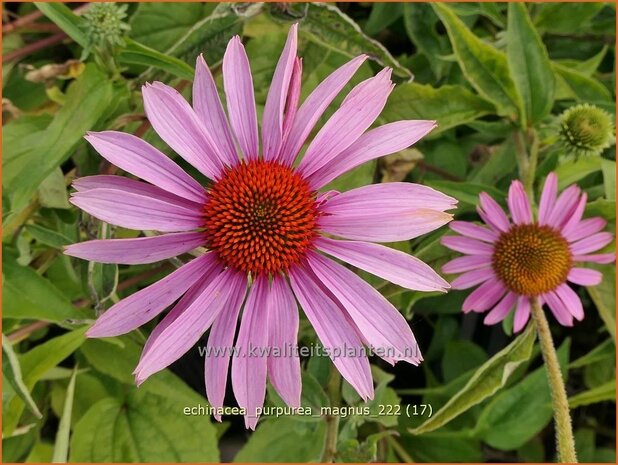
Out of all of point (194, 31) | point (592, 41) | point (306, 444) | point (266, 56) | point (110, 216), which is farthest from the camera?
point (592, 41)

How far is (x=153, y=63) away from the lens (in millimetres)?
784

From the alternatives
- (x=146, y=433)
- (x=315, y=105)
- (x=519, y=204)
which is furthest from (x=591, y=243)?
(x=146, y=433)

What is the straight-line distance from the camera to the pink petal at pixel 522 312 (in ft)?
2.99

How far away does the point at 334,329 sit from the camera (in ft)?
2.19

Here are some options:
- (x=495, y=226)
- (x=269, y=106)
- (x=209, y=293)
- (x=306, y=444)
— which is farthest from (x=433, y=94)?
(x=306, y=444)

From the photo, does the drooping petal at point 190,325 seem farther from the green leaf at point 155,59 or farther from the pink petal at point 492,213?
the pink petal at point 492,213

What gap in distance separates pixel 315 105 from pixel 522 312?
1.59 ft

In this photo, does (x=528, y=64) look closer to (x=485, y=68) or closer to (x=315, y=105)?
(x=485, y=68)

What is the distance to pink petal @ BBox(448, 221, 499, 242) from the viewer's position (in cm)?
87

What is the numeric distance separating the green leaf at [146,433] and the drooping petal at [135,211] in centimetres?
47

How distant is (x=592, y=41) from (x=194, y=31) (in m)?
0.81

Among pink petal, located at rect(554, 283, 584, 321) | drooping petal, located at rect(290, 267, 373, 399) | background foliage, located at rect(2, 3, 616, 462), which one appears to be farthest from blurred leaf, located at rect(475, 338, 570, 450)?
drooping petal, located at rect(290, 267, 373, 399)

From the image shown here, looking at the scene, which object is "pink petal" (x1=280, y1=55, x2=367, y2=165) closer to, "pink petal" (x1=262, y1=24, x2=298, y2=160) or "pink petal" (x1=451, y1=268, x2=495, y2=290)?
"pink petal" (x1=262, y1=24, x2=298, y2=160)

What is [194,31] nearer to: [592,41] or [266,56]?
[266,56]
